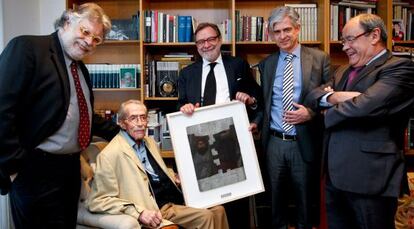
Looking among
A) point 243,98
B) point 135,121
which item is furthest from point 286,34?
point 135,121

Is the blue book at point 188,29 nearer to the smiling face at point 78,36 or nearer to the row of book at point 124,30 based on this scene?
the row of book at point 124,30

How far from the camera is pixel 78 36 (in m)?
1.91

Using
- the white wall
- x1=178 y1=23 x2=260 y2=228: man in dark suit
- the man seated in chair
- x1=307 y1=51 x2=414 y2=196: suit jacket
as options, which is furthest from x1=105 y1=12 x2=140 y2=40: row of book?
x1=307 y1=51 x2=414 y2=196: suit jacket

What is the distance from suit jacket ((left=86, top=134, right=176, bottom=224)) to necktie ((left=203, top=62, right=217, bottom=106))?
0.66 m

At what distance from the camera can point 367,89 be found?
1963 millimetres

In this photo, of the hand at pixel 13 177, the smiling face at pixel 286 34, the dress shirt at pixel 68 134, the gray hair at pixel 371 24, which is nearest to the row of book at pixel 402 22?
the smiling face at pixel 286 34

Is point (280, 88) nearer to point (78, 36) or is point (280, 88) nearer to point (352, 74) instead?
point (352, 74)

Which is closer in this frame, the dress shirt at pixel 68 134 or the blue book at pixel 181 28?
the dress shirt at pixel 68 134

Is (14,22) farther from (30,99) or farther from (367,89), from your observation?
(367,89)

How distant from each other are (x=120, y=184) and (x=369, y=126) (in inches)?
54.5

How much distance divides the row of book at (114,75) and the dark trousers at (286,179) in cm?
158

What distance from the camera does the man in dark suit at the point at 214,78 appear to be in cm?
272

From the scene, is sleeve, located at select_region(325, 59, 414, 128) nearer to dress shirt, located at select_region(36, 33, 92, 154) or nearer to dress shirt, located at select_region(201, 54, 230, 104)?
dress shirt, located at select_region(201, 54, 230, 104)

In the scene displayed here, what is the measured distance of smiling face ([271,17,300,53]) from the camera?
98.7 inches
